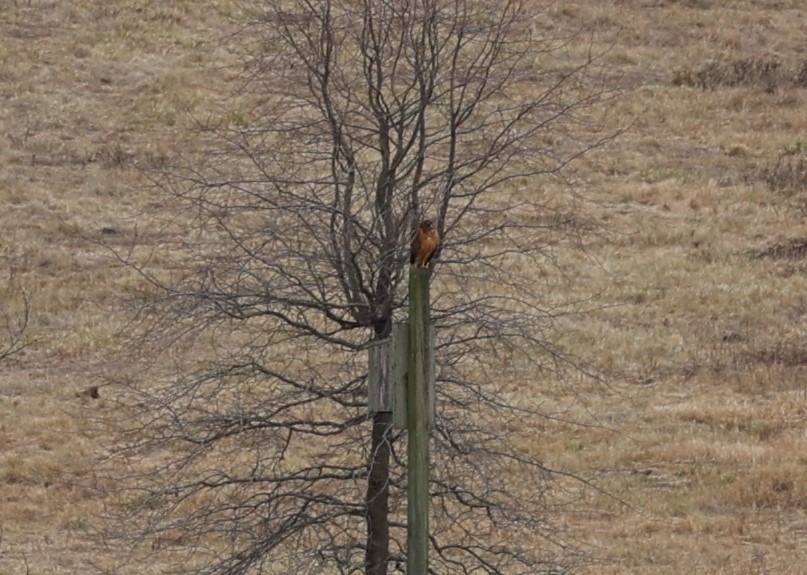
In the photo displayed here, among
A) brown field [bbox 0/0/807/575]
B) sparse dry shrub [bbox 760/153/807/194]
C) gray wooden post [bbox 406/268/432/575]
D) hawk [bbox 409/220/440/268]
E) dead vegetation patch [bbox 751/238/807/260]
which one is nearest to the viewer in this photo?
gray wooden post [bbox 406/268/432/575]

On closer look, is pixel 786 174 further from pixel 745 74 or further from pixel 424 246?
pixel 424 246

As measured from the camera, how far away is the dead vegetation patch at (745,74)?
36562 mm

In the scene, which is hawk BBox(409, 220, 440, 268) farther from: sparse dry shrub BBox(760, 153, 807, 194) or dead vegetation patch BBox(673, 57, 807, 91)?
dead vegetation patch BBox(673, 57, 807, 91)

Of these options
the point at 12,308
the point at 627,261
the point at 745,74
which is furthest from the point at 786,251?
the point at 12,308

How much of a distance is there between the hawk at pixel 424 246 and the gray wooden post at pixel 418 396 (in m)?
1.01

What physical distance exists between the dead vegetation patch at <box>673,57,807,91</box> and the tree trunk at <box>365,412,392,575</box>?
27500 millimetres

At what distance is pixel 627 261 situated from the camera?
27.3 m

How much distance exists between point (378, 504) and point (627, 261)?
1739 cm

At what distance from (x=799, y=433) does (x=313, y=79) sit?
11339 millimetres

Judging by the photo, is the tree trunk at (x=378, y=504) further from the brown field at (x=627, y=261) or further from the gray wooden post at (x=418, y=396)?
the brown field at (x=627, y=261)

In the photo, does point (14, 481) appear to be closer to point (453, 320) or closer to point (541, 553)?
point (541, 553)

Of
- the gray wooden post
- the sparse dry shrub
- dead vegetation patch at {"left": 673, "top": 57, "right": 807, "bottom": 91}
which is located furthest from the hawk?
dead vegetation patch at {"left": 673, "top": 57, "right": 807, "bottom": 91}

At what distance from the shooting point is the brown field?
1769 centimetres

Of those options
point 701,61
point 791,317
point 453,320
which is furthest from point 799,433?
point 701,61
